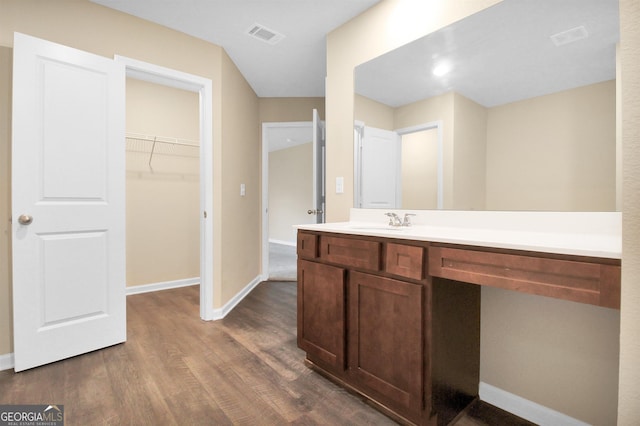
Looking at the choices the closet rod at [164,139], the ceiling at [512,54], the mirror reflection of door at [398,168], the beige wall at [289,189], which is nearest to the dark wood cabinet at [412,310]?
the mirror reflection of door at [398,168]

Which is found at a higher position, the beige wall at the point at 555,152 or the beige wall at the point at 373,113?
the beige wall at the point at 373,113

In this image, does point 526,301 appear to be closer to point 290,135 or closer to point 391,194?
point 391,194

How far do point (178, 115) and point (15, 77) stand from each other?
202 cm

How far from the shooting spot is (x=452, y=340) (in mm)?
1399

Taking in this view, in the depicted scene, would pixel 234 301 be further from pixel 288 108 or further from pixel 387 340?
pixel 288 108

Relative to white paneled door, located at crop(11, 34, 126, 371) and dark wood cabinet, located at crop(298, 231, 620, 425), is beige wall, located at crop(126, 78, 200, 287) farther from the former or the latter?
dark wood cabinet, located at crop(298, 231, 620, 425)

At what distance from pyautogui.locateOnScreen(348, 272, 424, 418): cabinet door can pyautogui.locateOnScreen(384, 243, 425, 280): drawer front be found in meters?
0.05

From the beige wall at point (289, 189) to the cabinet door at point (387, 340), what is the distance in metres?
5.40

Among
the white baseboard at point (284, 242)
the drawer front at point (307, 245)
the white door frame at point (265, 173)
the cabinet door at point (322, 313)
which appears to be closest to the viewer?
the cabinet door at point (322, 313)

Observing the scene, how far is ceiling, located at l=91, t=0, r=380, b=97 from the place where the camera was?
2.16 meters

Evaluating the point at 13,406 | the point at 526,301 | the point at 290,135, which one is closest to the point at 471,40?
the point at 526,301

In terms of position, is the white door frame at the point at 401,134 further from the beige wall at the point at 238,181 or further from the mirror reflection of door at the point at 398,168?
the beige wall at the point at 238,181

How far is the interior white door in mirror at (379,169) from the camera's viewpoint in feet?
6.84

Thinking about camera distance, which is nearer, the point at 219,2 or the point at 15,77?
the point at 15,77
